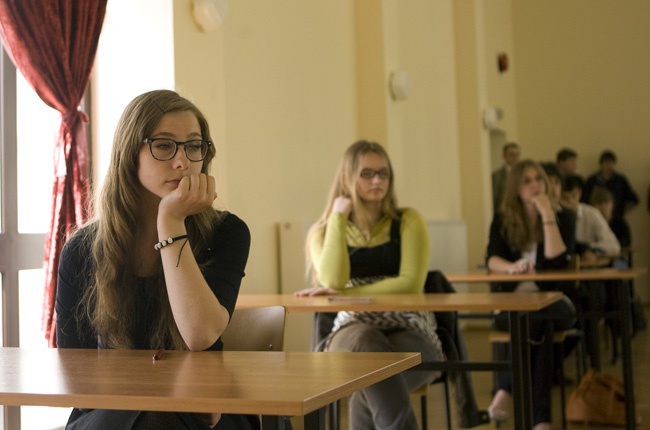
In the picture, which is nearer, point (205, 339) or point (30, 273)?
point (205, 339)

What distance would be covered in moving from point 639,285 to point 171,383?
10.3 meters

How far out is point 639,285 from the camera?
10.8 metres

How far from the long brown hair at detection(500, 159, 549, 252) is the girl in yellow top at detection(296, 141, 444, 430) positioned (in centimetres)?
107

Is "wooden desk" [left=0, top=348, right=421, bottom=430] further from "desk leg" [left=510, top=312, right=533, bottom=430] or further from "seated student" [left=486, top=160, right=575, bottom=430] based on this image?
"seated student" [left=486, top=160, right=575, bottom=430]

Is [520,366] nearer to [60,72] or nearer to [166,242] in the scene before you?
[166,242]

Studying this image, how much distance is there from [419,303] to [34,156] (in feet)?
5.49

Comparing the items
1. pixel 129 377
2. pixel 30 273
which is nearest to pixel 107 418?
pixel 129 377

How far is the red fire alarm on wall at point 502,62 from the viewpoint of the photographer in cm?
1022

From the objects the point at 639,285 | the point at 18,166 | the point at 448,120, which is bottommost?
the point at 639,285

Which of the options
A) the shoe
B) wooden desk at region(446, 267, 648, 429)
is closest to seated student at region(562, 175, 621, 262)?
wooden desk at region(446, 267, 648, 429)

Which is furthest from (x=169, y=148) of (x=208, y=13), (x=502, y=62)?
(x=502, y=62)

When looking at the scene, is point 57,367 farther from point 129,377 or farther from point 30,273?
point 30,273

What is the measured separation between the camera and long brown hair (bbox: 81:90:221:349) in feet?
6.14

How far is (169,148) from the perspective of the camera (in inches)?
77.0
